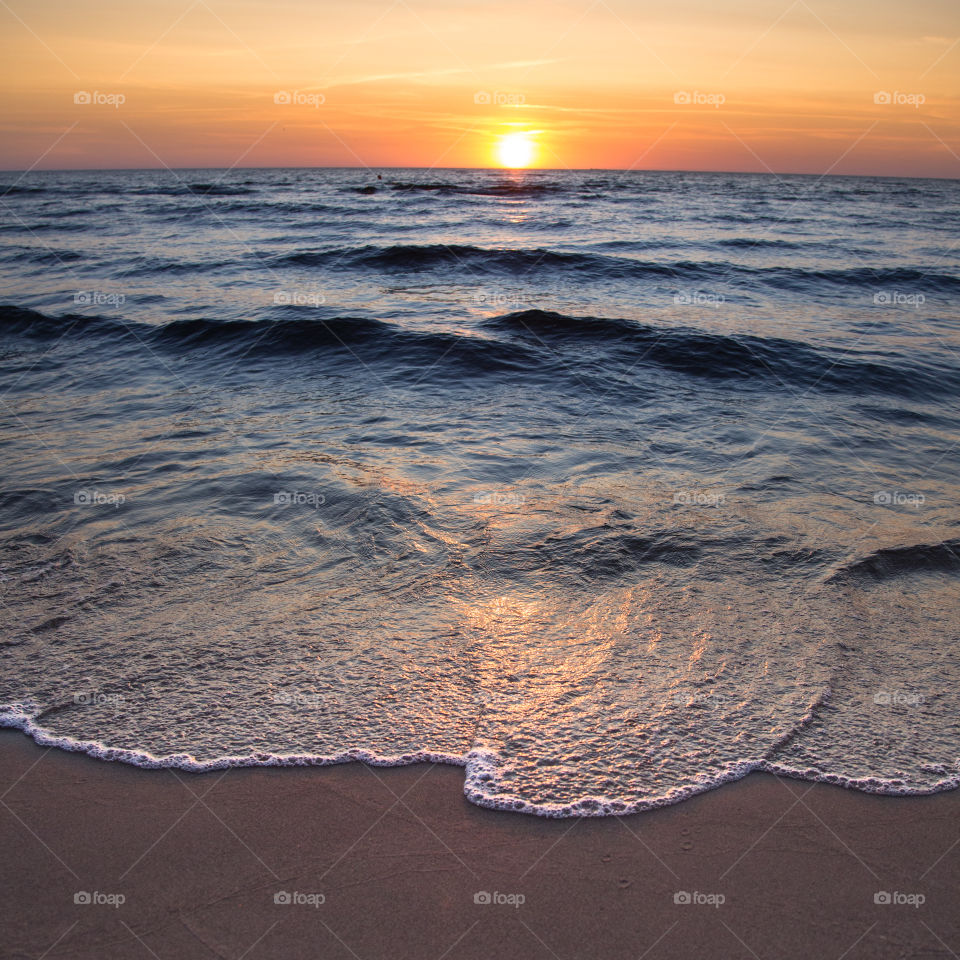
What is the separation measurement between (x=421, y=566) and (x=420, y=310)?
30.4 feet

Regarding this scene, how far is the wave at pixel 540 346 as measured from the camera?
9.40 metres

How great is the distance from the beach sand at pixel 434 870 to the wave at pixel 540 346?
7.31 meters

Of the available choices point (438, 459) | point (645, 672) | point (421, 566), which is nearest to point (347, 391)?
point (438, 459)

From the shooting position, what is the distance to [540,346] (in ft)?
34.3

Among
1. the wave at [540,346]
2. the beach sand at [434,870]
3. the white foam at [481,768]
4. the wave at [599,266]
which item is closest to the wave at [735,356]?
the wave at [540,346]

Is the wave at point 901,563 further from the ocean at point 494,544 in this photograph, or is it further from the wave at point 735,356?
the wave at point 735,356

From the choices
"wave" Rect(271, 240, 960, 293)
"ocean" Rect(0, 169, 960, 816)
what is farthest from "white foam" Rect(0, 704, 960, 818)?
"wave" Rect(271, 240, 960, 293)

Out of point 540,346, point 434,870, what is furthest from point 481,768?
point 540,346

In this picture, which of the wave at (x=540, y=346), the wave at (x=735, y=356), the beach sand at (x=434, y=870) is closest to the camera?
the beach sand at (x=434, y=870)

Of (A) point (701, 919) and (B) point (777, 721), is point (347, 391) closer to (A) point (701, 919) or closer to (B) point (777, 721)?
(B) point (777, 721)

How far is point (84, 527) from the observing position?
4938 millimetres

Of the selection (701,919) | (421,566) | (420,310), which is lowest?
(701,919)

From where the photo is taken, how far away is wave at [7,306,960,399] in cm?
940

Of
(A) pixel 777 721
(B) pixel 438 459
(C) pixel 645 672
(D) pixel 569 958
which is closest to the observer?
(D) pixel 569 958
